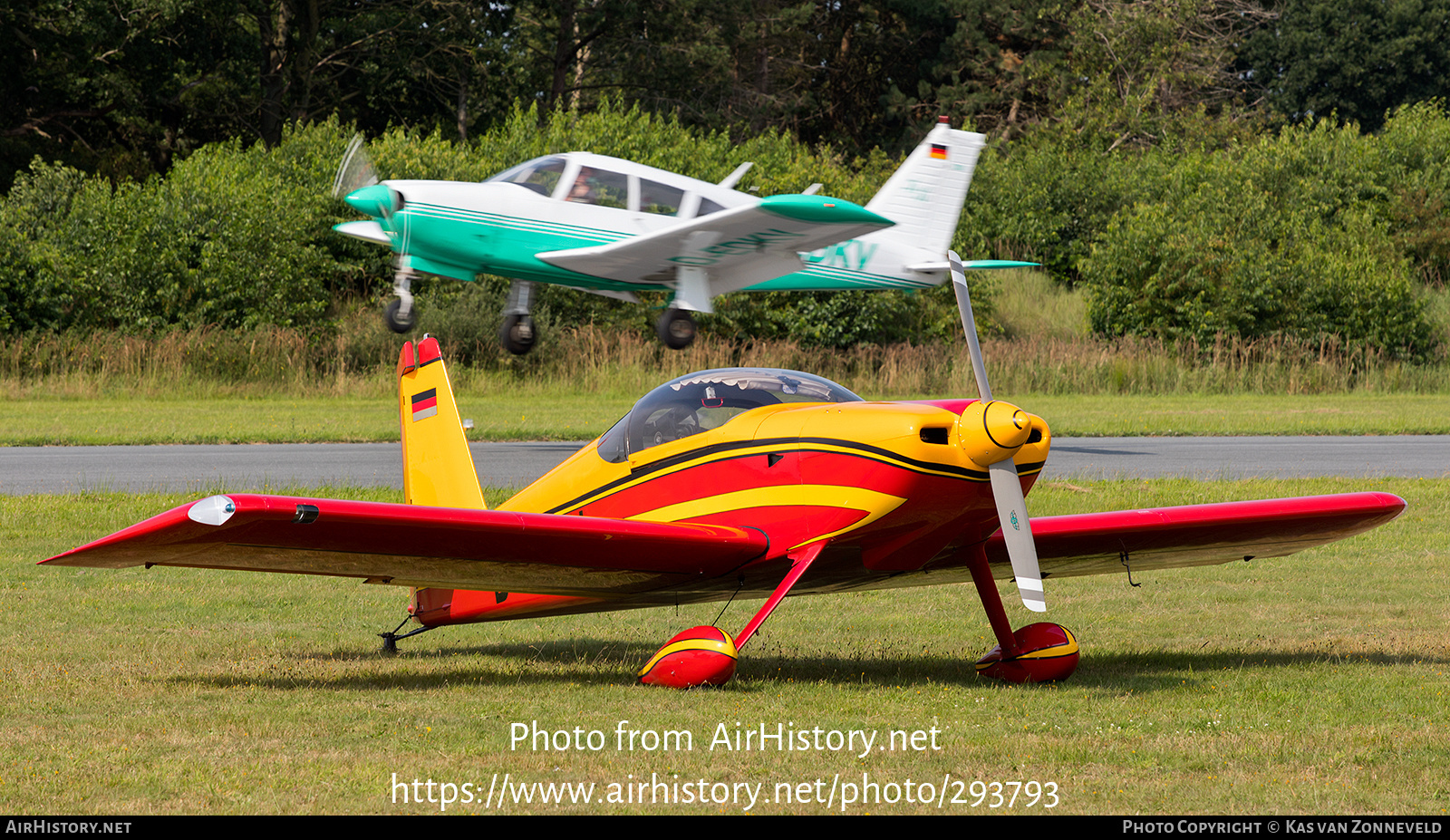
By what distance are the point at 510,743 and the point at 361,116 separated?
158 ft

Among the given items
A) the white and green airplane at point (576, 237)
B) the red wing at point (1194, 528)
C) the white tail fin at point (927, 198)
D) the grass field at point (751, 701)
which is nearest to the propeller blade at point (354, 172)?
the white and green airplane at point (576, 237)

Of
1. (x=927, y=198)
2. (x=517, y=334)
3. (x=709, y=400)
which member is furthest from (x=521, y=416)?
(x=709, y=400)

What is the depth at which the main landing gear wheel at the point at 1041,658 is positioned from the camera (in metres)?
7.26

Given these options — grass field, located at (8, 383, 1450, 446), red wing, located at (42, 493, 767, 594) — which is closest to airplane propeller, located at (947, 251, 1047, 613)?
red wing, located at (42, 493, 767, 594)

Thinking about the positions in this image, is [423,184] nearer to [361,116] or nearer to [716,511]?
[716,511]

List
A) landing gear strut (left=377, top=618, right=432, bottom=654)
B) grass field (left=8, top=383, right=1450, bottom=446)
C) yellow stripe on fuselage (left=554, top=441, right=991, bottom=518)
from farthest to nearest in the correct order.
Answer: grass field (left=8, top=383, right=1450, bottom=446) → landing gear strut (left=377, top=618, right=432, bottom=654) → yellow stripe on fuselage (left=554, top=441, right=991, bottom=518)

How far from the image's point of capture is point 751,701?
6629mm

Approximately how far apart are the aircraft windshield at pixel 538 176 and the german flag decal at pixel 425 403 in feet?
30.3

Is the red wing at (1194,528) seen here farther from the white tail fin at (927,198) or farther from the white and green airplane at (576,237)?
the white tail fin at (927,198)

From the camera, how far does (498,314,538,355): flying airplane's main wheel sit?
1828 cm

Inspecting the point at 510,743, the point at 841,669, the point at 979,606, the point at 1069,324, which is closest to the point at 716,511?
the point at 841,669

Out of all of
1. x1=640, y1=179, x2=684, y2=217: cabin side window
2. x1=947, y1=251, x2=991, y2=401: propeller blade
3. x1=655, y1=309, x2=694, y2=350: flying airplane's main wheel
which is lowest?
x1=655, y1=309, x2=694, y2=350: flying airplane's main wheel

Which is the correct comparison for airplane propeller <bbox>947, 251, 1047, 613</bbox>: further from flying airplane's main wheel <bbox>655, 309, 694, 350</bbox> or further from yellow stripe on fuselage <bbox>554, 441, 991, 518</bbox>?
flying airplane's main wheel <bbox>655, 309, 694, 350</bbox>

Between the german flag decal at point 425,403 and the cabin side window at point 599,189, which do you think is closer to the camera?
the german flag decal at point 425,403
